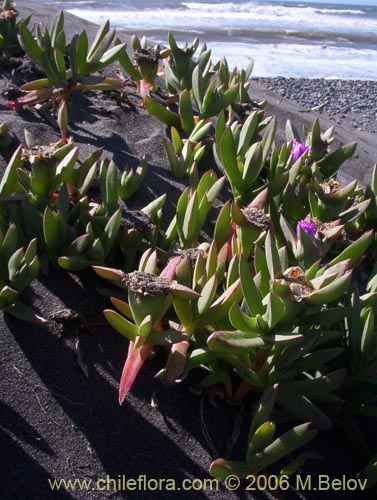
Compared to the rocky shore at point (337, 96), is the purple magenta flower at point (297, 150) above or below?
above

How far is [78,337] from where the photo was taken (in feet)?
4.76

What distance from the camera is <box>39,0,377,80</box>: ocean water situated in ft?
28.6

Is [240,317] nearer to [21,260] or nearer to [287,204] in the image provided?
[21,260]

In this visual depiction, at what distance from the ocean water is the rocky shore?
2.22 ft

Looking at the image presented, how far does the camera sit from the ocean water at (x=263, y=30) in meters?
8.71

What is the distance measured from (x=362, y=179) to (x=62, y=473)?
2.03 m

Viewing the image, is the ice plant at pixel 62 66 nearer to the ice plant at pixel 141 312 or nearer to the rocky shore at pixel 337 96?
the ice plant at pixel 141 312

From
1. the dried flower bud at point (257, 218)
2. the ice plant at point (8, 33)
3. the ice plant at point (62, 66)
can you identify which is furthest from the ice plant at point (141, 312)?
the ice plant at point (8, 33)

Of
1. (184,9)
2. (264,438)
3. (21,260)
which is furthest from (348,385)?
(184,9)

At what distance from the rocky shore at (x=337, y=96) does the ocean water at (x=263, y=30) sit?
0.68m

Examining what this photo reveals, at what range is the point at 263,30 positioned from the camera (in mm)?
12156

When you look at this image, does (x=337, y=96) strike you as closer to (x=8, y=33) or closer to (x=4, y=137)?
(x=8, y=33)

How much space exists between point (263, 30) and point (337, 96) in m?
6.28

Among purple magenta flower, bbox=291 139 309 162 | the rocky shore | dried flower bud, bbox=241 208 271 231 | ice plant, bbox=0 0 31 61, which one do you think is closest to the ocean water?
the rocky shore
